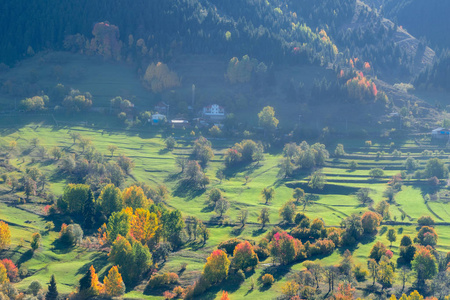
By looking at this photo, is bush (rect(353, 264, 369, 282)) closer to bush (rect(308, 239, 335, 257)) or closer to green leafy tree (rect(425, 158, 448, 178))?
bush (rect(308, 239, 335, 257))

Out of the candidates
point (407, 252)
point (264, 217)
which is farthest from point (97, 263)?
point (407, 252)

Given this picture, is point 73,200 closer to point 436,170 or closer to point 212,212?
point 212,212

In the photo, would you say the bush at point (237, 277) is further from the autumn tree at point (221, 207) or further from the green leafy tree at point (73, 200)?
the green leafy tree at point (73, 200)

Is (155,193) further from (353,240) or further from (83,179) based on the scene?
(353,240)

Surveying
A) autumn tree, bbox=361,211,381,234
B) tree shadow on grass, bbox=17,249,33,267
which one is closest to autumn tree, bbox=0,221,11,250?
tree shadow on grass, bbox=17,249,33,267

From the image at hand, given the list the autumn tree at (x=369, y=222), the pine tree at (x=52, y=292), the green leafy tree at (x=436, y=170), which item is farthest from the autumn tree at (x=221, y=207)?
the green leafy tree at (x=436, y=170)

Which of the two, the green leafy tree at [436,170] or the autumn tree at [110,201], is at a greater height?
the green leafy tree at [436,170]
